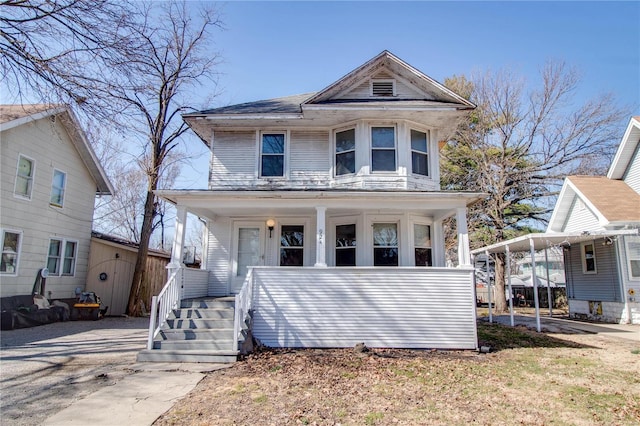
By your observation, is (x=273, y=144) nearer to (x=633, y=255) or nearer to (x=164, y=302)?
(x=164, y=302)

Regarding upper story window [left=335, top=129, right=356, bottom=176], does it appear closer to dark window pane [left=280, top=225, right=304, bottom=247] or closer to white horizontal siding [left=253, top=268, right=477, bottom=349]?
dark window pane [left=280, top=225, right=304, bottom=247]

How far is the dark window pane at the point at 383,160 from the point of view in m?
10.3

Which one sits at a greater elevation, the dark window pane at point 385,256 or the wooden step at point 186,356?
the dark window pane at point 385,256

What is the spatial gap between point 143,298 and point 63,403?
10664 millimetres

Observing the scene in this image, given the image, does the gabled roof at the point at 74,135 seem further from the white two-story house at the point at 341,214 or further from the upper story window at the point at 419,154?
the upper story window at the point at 419,154

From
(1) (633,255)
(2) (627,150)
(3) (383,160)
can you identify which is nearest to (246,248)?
(3) (383,160)

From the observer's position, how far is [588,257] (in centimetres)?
1534

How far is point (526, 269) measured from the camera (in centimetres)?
4922

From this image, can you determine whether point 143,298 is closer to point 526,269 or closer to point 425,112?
point 425,112

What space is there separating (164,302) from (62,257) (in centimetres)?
861

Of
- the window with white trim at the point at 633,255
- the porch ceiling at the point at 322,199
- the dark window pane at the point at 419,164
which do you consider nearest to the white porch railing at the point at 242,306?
the porch ceiling at the point at 322,199

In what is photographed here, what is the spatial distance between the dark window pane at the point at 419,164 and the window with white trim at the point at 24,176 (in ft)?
41.0

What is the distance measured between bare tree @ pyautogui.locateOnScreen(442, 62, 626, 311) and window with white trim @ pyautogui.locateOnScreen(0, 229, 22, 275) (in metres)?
19.1

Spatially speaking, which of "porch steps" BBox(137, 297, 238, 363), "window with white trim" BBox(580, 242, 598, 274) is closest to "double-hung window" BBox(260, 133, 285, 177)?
"porch steps" BBox(137, 297, 238, 363)
